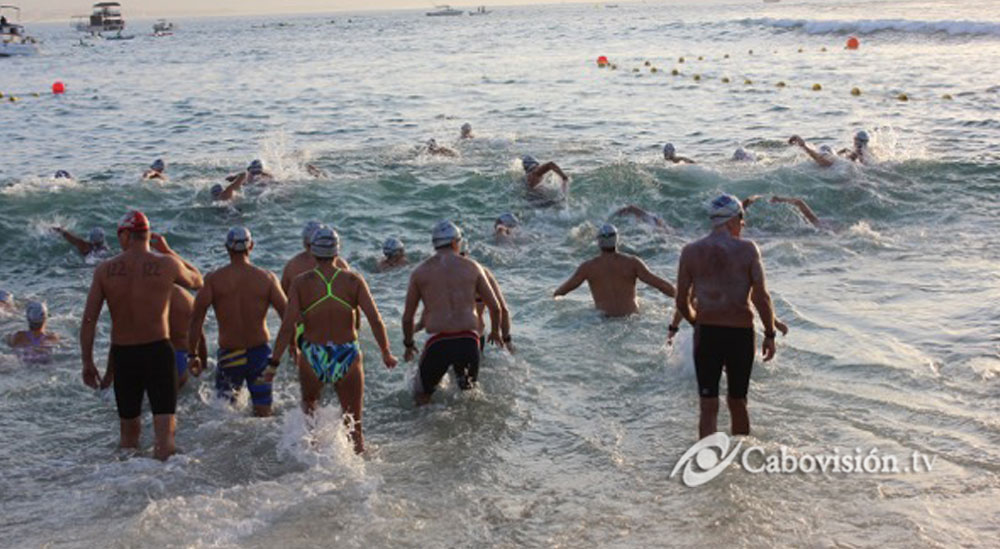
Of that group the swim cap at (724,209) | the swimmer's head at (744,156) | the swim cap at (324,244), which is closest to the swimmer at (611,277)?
the swim cap at (724,209)

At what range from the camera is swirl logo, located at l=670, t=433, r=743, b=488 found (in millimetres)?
7078

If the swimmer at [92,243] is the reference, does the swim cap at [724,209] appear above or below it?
above

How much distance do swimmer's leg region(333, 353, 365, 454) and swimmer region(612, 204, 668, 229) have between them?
8.77 meters

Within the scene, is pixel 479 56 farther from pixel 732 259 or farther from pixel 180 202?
pixel 732 259

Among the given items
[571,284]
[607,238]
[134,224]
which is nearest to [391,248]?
[571,284]

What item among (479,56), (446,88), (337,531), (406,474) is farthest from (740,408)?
(479,56)

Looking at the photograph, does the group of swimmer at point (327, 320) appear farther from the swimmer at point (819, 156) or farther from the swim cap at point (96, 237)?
the swimmer at point (819, 156)

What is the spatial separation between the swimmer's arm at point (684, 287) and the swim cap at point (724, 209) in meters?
0.34

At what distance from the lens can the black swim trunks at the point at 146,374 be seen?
7605 mm

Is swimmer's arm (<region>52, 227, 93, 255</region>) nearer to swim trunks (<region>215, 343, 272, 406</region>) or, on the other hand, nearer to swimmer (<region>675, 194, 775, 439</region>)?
swim trunks (<region>215, 343, 272, 406</region>)

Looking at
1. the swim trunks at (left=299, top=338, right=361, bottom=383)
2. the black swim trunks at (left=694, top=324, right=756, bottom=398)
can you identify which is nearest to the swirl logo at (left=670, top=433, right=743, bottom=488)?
the black swim trunks at (left=694, top=324, right=756, bottom=398)

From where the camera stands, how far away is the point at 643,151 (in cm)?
2317

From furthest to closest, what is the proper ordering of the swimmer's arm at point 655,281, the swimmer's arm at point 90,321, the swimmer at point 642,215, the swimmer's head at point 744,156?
1. the swimmer's head at point 744,156
2. the swimmer at point 642,215
3. the swimmer's arm at point 655,281
4. the swimmer's arm at point 90,321

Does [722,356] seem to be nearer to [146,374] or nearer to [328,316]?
[328,316]
